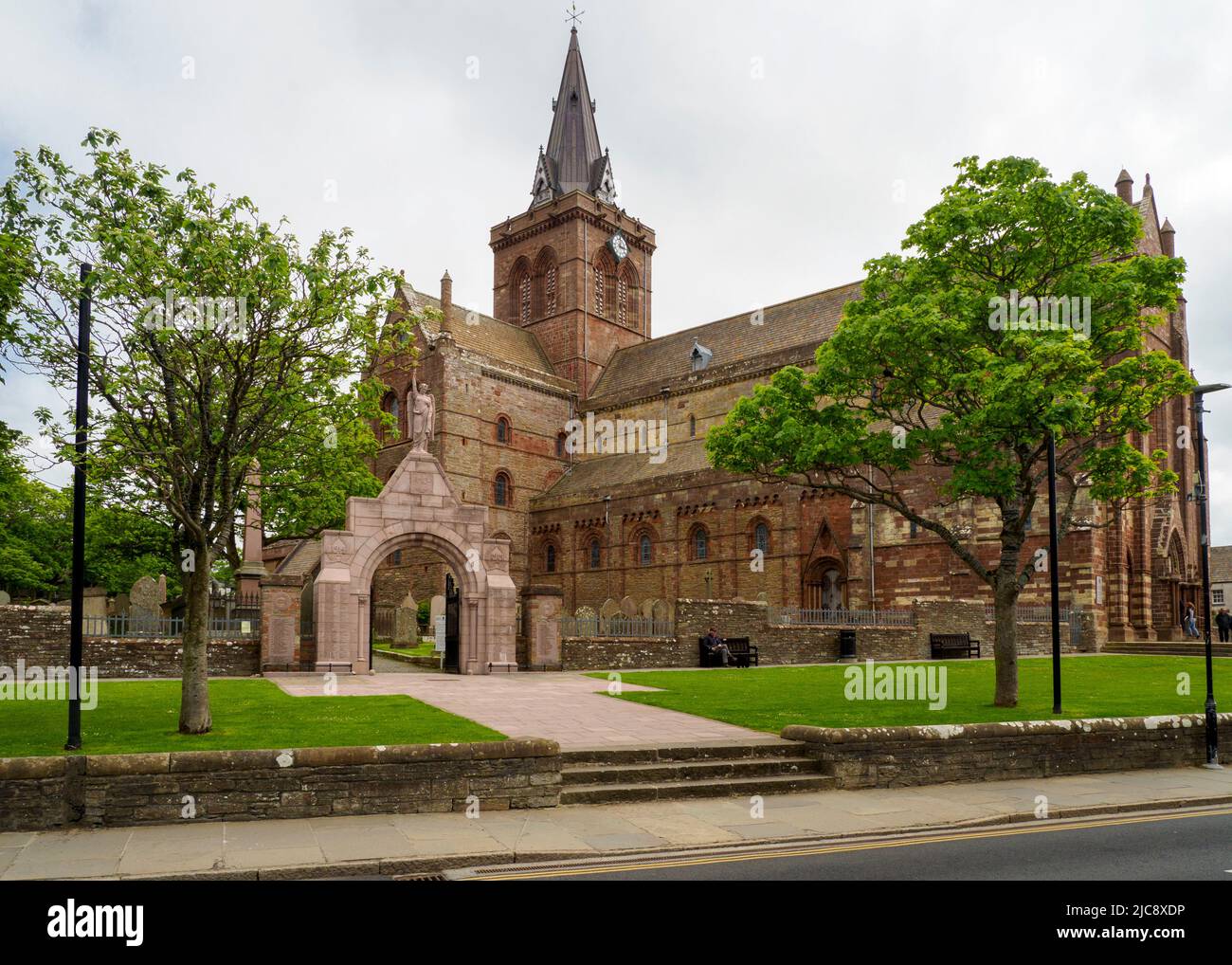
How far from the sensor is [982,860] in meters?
9.05

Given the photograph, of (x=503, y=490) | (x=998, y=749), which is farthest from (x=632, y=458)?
(x=998, y=749)

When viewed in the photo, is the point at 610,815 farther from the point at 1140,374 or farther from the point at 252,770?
the point at 1140,374

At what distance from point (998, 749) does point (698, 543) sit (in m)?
34.8

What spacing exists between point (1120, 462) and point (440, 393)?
40166 mm

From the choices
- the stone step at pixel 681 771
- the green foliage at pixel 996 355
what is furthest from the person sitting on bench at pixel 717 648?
the stone step at pixel 681 771

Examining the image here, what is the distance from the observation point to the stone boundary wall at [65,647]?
71.8 ft

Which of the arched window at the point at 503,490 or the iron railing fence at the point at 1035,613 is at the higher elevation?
the arched window at the point at 503,490

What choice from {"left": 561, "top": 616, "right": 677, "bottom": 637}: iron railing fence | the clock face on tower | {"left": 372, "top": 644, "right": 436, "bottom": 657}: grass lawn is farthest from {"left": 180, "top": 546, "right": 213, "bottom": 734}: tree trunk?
the clock face on tower

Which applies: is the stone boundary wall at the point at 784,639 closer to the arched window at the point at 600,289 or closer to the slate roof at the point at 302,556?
the slate roof at the point at 302,556

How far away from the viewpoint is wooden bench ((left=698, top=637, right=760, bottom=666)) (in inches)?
1160

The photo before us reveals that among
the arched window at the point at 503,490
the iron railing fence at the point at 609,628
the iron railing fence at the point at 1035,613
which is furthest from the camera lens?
the arched window at the point at 503,490

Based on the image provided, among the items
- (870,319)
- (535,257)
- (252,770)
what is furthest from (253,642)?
(535,257)

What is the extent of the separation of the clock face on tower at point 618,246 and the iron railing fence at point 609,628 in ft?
131

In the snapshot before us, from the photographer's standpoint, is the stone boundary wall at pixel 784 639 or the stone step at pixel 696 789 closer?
the stone step at pixel 696 789
